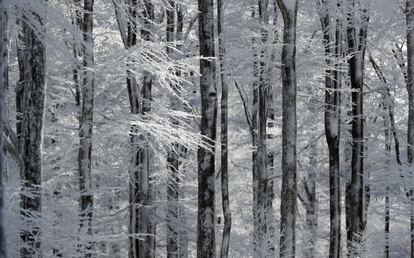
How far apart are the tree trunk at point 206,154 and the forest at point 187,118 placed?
2 centimetres

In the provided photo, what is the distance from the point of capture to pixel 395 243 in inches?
1121

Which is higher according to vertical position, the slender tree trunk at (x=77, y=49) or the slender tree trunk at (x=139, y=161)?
the slender tree trunk at (x=77, y=49)

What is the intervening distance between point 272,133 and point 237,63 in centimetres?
628

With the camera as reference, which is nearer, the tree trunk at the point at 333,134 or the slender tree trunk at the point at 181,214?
the tree trunk at the point at 333,134

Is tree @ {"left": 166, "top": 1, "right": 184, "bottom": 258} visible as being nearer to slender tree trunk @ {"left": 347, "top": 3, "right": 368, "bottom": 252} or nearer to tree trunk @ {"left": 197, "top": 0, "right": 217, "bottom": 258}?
slender tree trunk @ {"left": 347, "top": 3, "right": 368, "bottom": 252}

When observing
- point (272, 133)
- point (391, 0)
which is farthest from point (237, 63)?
point (272, 133)

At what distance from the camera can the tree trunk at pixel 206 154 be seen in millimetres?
10344

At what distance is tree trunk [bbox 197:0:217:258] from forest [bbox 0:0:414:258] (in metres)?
0.02

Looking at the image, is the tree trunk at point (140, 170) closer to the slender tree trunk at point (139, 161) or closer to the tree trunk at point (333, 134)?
the slender tree trunk at point (139, 161)

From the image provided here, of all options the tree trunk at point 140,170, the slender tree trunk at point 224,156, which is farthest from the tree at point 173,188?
the tree trunk at point 140,170

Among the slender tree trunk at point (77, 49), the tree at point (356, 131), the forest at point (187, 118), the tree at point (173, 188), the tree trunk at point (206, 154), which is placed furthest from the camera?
the tree at point (173, 188)

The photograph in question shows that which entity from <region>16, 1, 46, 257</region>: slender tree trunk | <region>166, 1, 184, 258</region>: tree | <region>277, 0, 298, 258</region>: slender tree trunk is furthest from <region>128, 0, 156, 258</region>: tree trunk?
<region>16, 1, 46, 257</region>: slender tree trunk

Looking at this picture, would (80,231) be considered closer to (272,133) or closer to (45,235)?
(45,235)

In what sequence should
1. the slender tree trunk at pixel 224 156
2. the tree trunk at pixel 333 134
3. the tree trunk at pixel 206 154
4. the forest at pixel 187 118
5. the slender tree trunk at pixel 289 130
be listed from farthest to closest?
1. the tree trunk at pixel 333 134
2. the slender tree trunk at pixel 224 156
3. the slender tree trunk at pixel 289 130
4. the tree trunk at pixel 206 154
5. the forest at pixel 187 118
